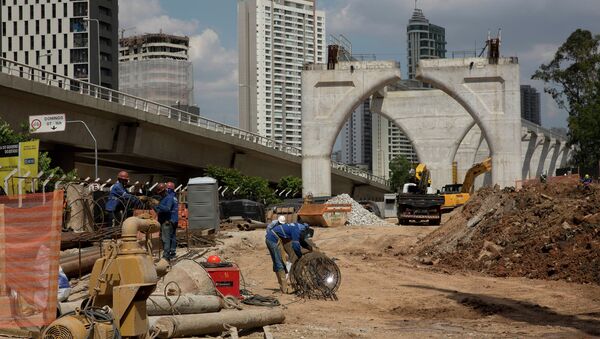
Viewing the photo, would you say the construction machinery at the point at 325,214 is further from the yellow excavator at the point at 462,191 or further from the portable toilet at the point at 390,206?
the portable toilet at the point at 390,206

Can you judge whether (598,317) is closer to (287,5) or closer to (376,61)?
(376,61)

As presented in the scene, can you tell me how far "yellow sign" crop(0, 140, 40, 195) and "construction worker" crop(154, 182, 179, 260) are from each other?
7283 millimetres

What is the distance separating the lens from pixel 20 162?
24656 millimetres

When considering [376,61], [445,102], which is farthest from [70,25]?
[376,61]

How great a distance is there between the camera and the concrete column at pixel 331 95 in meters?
59.2

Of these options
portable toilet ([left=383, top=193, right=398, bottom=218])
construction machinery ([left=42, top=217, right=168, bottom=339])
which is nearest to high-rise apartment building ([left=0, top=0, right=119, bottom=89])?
portable toilet ([left=383, top=193, right=398, bottom=218])

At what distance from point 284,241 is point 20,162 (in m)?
10.4

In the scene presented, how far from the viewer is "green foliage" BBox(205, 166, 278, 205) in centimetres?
5674

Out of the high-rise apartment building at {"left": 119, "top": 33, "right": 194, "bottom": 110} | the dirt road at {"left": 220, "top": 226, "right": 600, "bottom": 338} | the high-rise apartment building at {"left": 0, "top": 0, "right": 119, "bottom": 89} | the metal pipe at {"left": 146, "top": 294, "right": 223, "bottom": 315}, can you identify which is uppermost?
the high-rise apartment building at {"left": 0, "top": 0, "right": 119, "bottom": 89}

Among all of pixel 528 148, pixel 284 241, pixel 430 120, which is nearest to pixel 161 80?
pixel 528 148

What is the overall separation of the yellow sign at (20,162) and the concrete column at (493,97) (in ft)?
123

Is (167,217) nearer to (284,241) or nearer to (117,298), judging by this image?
(284,241)

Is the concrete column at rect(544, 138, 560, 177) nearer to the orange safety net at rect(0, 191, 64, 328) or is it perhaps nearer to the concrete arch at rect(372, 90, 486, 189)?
the concrete arch at rect(372, 90, 486, 189)

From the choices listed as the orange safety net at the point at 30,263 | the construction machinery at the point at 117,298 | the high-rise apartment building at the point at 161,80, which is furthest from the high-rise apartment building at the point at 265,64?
the construction machinery at the point at 117,298
